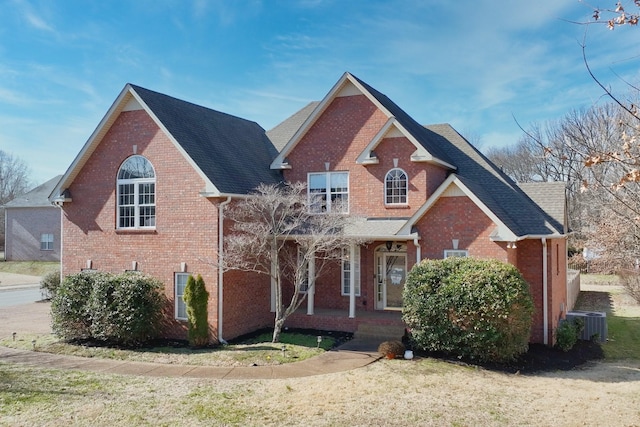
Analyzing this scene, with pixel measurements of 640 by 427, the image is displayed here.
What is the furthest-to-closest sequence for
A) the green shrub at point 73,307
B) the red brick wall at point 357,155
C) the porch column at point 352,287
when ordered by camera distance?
the red brick wall at point 357,155 → the porch column at point 352,287 → the green shrub at point 73,307

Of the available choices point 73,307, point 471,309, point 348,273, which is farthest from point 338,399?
point 73,307

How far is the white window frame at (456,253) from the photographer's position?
56.0 ft

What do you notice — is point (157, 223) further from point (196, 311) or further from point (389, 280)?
point (389, 280)

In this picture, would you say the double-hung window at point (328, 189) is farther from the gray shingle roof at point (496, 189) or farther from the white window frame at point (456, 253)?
the white window frame at point (456, 253)

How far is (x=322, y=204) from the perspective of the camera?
809 inches

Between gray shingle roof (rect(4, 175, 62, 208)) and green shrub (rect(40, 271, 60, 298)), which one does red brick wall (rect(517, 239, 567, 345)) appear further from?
gray shingle roof (rect(4, 175, 62, 208))

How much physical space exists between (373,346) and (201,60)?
1199 cm

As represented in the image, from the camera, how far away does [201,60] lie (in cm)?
1908

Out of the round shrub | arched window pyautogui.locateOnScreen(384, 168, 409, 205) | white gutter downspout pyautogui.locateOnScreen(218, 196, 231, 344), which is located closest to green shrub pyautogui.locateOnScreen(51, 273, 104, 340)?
the round shrub

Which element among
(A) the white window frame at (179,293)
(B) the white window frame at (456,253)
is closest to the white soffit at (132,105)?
(A) the white window frame at (179,293)

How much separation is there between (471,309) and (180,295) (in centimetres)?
996

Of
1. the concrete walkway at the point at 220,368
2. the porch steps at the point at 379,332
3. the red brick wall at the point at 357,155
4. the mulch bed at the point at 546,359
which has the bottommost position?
the mulch bed at the point at 546,359

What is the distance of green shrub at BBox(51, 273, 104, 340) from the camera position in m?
17.4

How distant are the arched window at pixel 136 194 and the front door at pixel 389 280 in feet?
29.2
